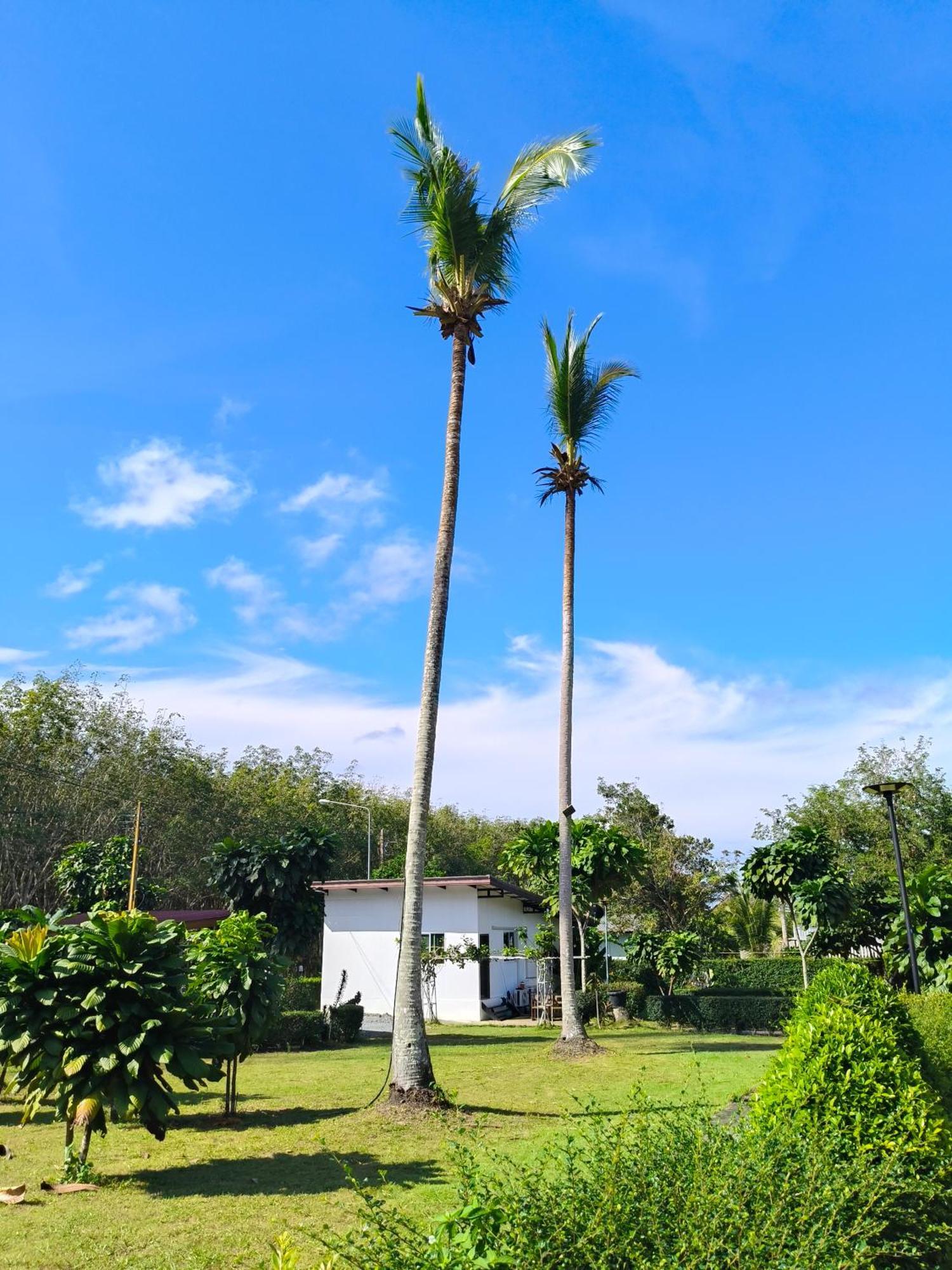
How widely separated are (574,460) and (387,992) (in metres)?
19.1

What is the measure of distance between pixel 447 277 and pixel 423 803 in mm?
8224

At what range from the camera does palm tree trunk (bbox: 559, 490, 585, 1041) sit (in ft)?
60.0

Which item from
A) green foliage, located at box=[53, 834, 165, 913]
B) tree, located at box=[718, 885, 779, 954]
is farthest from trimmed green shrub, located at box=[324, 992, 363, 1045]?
tree, located at box=[718, 885, 779, 954]

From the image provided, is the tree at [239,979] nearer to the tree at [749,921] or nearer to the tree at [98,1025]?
the tree at [98,1025]

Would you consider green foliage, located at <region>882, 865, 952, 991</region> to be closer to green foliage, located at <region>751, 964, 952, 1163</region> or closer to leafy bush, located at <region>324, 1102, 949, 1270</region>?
green foliage, located at <region>751, 964, 952, 1163</region>

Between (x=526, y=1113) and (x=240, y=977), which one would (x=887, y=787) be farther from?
(x=240, y=977)

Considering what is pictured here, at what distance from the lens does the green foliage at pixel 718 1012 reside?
2334 cm

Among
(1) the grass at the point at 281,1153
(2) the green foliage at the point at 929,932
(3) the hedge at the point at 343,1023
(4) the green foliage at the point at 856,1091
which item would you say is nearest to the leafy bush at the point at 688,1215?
(4) the green foliage at the point at 856,1091

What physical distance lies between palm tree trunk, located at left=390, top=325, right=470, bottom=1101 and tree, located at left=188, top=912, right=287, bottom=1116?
5.55 ft

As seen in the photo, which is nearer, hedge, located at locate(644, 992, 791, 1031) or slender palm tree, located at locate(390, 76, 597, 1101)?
slender palm tree, located at locate(390, 76, 597, 1101)

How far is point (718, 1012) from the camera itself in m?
23.9

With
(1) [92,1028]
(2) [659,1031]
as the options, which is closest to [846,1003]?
(1) [92,1028]

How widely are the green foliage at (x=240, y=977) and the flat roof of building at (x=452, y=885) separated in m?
15.7

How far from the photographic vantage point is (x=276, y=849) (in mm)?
25641
